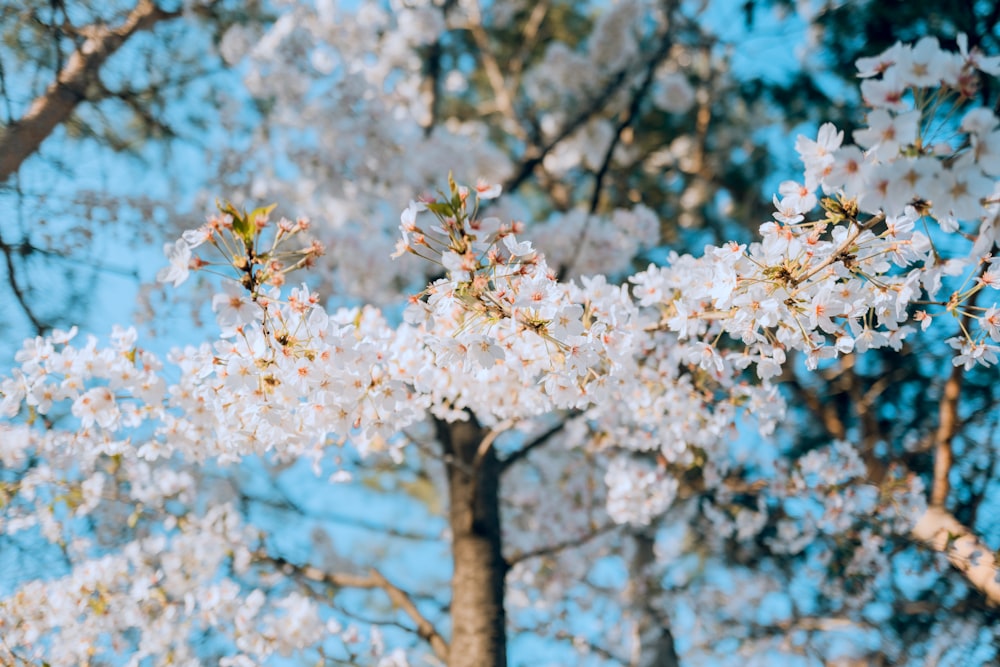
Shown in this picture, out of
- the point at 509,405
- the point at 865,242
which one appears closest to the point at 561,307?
the point at 865,242

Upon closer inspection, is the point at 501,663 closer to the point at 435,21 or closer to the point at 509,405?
the point at 509,405

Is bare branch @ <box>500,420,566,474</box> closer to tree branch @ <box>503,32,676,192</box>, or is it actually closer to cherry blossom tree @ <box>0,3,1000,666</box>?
cherry blossom tree @ <box>0,3,1000,666</box>

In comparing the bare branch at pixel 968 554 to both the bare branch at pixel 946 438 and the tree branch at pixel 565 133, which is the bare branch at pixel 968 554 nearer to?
the bare branch at pixel 946 438

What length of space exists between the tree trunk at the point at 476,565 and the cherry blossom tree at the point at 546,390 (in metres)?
0.02

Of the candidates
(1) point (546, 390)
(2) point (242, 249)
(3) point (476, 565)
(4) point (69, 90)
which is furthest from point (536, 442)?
(4) point (69, 90)

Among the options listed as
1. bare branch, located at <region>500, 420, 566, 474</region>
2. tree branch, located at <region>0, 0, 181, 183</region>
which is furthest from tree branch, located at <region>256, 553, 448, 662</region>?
tree branch, located at <region>0, 0, 181, 183</region>

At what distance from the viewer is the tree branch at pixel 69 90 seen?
260cm

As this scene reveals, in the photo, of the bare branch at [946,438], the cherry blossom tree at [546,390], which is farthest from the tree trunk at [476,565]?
the bare branch at [946,438]

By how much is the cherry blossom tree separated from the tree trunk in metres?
0.02

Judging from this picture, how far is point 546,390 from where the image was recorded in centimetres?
176

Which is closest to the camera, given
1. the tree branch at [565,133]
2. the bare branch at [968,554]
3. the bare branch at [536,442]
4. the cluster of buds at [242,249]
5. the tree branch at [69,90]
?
the cluster of buds at [242,249]

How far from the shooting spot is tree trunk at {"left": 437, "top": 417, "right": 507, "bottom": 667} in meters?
2.96

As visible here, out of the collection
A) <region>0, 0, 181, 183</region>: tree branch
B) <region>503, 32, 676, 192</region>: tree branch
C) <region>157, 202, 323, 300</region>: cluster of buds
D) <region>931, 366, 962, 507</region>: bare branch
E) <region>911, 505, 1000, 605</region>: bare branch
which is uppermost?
<region>503, 32, 676, 192</region>: tree branch

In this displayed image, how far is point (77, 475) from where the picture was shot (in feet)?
10.8
